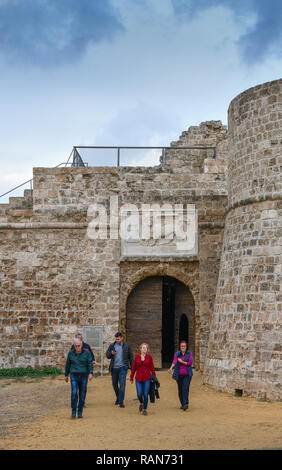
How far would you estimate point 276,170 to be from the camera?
12.2 metres

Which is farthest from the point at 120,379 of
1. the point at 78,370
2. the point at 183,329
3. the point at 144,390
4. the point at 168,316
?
the point at 168,316

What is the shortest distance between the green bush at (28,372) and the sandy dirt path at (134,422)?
174 cm

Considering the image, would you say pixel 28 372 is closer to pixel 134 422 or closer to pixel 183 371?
pixel 183 371

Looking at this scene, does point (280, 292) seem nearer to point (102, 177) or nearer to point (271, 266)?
point (271, 266)

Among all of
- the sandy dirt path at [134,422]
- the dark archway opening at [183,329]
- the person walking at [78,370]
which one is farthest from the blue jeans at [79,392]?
the dark archway opening at [183,329]

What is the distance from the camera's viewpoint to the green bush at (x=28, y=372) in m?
14.7

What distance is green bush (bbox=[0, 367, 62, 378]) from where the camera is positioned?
14.7 metres

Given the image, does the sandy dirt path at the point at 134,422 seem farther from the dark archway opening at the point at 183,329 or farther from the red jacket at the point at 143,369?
the dark archway opening at the point at 183,329

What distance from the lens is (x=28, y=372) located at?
14.9 meters

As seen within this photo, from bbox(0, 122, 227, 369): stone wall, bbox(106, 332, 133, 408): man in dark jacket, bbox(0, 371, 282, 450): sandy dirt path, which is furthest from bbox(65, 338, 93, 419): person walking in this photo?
bbox(0, 122, 227, 369): stone wall

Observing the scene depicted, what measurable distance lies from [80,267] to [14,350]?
2.89 metres

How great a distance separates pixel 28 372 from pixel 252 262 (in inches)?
268

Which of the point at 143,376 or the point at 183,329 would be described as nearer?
the point at 143,376

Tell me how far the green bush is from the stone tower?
14.3 ft
